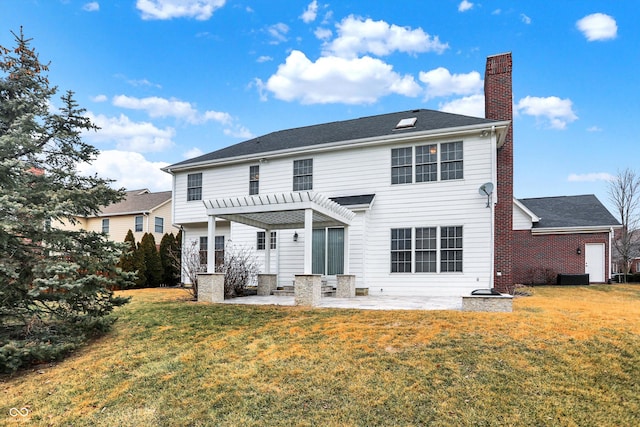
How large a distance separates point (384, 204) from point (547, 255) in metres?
10.6

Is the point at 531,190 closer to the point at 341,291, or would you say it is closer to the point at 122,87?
the point at 341,291

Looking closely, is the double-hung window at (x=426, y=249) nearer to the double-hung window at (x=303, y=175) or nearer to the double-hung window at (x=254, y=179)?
the double-hung window at (x=303, y=175)

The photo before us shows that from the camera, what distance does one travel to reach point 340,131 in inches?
623

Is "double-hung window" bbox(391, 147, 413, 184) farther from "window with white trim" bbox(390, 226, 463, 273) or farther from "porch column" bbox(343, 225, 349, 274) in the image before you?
"porch column" bbox(343, 225, 349, 274)

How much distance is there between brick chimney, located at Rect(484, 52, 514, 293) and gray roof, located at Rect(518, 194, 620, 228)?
761cm

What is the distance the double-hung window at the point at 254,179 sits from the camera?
1584cm

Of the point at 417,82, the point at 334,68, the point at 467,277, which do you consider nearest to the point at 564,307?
the point at 467,277

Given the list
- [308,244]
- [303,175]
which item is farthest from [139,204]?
[308,244]

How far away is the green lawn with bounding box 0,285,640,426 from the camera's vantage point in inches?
177

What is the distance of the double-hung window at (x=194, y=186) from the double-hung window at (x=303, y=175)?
186 inches

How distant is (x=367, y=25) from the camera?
15.5 meters

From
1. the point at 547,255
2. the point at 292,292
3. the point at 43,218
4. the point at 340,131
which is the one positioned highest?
the point at 340,131

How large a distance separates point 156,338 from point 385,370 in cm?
449

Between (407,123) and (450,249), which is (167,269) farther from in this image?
(450,249)
